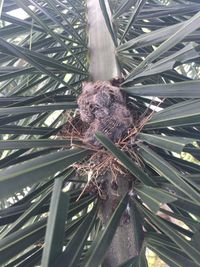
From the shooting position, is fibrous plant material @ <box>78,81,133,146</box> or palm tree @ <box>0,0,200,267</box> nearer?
palm tree @ <box>0,0,200,267</box>

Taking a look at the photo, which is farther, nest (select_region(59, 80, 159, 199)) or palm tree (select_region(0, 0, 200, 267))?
nest (select_region(59, 80, 159, 199))

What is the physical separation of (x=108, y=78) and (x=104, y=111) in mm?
111

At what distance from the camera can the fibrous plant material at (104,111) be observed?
0.61 meters

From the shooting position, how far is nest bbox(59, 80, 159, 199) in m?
0.58

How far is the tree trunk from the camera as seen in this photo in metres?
0.56

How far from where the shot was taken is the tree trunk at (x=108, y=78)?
564 mm

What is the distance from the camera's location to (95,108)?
24.8 inches

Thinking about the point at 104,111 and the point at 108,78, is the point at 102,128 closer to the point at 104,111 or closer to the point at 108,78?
the point at 104,111

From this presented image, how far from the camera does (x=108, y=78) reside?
712mm

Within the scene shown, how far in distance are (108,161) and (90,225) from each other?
0.32 ft

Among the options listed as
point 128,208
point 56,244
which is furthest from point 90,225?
point 56,244

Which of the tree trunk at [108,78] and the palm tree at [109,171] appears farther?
the tree trunk at [108,78]

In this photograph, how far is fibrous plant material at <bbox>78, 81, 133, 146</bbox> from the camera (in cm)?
61

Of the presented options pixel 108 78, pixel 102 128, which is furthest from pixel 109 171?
pixel 108 78
